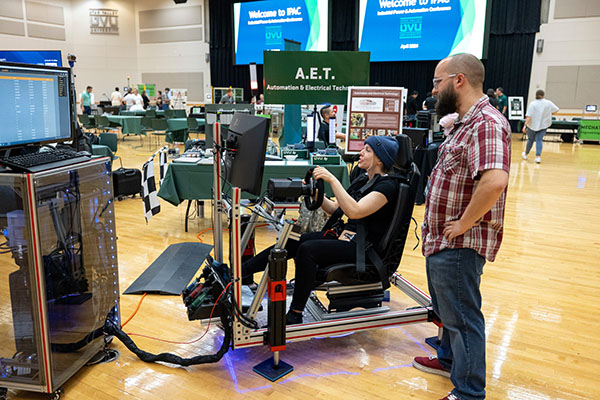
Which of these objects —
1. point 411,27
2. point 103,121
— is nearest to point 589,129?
point 411,27

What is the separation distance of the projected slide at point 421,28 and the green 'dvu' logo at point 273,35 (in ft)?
10.2

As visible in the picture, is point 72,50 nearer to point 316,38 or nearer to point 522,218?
point 316,38

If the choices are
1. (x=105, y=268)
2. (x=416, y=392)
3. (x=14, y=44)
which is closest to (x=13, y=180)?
(x=105, y=268)

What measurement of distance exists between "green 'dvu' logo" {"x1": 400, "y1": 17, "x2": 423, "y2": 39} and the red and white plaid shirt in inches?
555

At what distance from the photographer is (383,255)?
249 centimetres

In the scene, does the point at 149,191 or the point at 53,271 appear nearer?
the point at 53,271

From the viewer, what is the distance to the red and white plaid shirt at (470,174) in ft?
5.70

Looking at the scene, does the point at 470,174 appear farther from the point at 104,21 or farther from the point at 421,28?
the point at 104,21

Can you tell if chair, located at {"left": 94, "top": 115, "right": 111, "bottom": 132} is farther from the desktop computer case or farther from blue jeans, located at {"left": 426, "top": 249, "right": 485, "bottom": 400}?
blue jeans, located at {"left": 426, "top": 249, "right": 485, "bottom": 400}

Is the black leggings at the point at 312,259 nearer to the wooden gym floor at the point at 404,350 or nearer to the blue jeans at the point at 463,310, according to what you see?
the wooden gym floor at the point at 404,350

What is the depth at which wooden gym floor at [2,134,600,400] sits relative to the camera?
7.30ft

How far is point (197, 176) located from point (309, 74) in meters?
1.61

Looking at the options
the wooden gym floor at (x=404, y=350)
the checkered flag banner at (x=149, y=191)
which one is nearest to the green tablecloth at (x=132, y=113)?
the wooden gym floor at (x=404, y=350)

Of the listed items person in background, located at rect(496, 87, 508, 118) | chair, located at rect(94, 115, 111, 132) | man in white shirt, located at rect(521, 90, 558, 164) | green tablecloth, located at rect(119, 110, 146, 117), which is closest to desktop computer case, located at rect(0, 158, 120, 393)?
man in white shirt, located at rect(521, 90, 558, 164)
